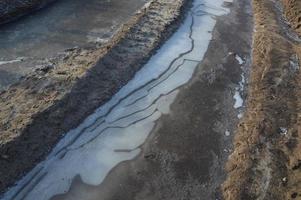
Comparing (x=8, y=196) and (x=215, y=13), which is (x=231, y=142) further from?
(x=215, y=13)

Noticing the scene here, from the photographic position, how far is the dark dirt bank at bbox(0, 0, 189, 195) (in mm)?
8258

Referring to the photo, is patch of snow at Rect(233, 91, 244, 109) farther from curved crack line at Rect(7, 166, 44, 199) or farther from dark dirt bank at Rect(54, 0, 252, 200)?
curved crack line at Rect(7, 166, 44, 199)

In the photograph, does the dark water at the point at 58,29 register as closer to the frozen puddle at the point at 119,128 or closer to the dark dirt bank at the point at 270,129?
the frozen puddle at the point at 119,128

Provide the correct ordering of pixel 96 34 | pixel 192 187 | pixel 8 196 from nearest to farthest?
pixel 8 196, pixel 192 187, pixel 96 34

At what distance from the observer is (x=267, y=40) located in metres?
13.6

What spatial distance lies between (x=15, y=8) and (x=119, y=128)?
239 inches

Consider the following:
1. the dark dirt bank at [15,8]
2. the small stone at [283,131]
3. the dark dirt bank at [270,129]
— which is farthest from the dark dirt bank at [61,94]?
the small stone at [283,131]

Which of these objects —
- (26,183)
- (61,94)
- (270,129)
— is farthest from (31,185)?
(270,129)

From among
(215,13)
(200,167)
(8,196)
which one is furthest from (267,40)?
(8,196)

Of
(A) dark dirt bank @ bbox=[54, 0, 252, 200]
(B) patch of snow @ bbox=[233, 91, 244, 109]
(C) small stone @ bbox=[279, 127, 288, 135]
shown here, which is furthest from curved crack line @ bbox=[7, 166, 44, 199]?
(C) small stone @ bbox=[279, 127, 288, 135]

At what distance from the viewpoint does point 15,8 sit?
13188 mm

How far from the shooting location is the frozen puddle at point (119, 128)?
Result: 26.2ft

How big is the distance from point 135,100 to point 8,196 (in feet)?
13.2

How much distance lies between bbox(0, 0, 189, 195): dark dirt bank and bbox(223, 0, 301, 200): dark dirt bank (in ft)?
10.3
